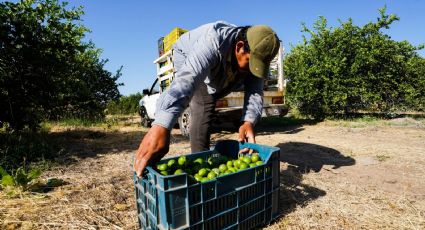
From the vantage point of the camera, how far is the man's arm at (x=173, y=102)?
1948mm

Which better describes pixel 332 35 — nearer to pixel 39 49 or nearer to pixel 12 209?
pixel 39 49

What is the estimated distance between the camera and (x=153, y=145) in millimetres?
1931

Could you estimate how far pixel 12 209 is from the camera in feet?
8.99

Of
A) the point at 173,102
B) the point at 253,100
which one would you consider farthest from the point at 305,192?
the point at 173,102

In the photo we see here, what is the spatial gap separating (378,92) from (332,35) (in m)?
2.73

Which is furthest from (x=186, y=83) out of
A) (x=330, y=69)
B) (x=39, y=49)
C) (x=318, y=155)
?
(x=330, y=69)

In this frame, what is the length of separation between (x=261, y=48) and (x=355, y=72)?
31.3 feet

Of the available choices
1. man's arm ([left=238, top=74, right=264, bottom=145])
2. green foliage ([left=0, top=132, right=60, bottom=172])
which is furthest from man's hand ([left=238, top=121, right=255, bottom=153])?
green foliage ([left=0, top=132, right=60, bottom=172])

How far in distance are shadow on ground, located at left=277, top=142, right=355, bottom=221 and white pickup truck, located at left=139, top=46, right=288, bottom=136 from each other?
177 centimetres

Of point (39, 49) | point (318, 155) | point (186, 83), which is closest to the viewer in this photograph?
point (186, 83)

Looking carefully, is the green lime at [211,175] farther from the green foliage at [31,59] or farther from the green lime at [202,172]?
the green foliage at [31,59]

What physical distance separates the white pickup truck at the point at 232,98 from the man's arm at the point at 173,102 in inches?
186

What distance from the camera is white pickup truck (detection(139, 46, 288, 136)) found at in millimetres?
7418

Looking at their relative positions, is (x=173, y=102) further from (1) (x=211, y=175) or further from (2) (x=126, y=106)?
(2) (x=126, y=106)
